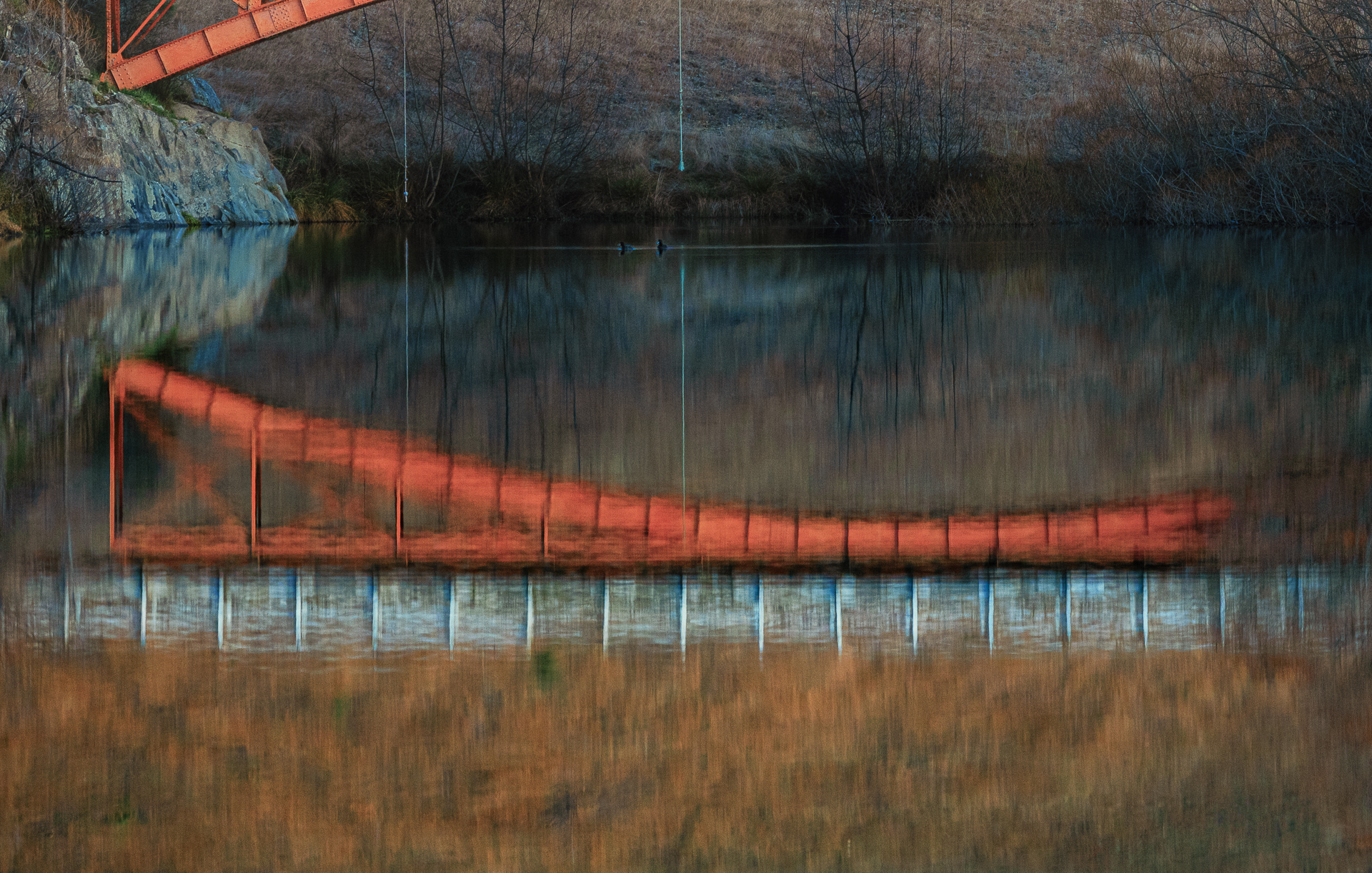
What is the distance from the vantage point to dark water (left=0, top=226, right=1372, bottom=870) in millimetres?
2979

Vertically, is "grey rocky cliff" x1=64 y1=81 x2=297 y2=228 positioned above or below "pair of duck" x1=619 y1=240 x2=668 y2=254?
above

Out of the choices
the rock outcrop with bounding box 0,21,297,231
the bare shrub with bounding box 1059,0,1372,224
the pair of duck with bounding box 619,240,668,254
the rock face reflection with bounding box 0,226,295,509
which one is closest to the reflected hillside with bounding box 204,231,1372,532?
the rock face reflection with bounding box 0,226,295,509

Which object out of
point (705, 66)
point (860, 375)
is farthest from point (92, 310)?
point (705, 66)

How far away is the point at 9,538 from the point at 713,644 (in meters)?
2.31

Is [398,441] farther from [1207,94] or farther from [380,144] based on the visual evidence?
[380,144]

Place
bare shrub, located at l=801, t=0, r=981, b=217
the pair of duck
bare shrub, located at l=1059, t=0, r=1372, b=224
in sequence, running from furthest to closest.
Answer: bare shrub, located at l=801, t=0, r=981, b=217 < bare shrub, located at l=1059, t=0, r=1372, b=224 < the pair of duck

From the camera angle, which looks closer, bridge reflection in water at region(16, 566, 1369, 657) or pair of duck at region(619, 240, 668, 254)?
bridge reflection in water at region(16, 566, 1369, 657)

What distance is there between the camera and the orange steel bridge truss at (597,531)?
197 inches

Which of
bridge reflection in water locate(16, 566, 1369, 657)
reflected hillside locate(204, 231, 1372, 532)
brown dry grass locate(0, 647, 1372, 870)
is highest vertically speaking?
reflected hillside locate(204, 231, 1372, 532)

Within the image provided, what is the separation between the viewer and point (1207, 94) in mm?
28750

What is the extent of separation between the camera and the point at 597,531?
5.39 meters

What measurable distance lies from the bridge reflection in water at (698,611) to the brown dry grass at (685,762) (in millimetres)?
158

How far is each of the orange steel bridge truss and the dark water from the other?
0.06 metres

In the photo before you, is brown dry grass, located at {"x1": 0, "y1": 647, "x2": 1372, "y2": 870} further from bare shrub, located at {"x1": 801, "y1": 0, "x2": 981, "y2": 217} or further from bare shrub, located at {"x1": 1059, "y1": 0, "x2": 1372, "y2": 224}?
bare shrub, located at {"x1": 801, "y1": 0, "x2": 981, "y2": 217}
